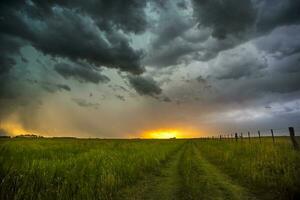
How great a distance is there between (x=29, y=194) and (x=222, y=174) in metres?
9.47

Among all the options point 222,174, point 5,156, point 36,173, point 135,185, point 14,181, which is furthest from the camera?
point 222,174

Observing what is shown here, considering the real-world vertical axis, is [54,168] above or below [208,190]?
above

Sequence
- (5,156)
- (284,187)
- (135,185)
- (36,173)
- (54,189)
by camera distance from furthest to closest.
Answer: (135,185)
(284,187)
(36,173)
(54,189)
(5,156)

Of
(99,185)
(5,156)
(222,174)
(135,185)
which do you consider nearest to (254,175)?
(222,174)

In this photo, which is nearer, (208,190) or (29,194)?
(29,194)

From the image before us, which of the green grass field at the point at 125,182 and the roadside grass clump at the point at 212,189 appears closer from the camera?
the green grass field at the point at 125,182

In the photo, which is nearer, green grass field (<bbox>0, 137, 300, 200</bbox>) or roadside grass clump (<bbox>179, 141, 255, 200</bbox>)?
green grass field (<bbox>0, 137, 300, 200</bbox>)

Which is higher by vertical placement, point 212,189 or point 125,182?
point 125,182

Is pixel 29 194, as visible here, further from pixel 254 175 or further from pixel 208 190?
pixel 254 175

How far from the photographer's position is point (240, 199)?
8.53 metres

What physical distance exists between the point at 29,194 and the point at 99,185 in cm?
282

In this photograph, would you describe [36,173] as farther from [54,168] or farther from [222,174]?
[222,174]

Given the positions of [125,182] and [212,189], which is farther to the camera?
[125,182]

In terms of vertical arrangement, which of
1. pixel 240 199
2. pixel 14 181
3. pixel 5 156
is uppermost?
pixel 5 156
